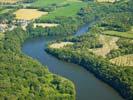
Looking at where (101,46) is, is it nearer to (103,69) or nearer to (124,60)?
(124,60)

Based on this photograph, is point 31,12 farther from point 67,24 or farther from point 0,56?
point 0,56

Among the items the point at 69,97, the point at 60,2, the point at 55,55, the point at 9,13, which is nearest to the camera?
the point at 69,97

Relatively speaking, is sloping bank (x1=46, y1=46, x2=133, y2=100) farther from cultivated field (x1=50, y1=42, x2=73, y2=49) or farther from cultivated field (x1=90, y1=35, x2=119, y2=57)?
cultivated field (x1=90, y1=35, x2=119, y2=57)

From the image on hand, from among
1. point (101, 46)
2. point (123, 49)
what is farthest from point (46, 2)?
point (123, 49)

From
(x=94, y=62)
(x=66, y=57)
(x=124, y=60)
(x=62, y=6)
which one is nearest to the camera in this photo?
(x=94, y=62)

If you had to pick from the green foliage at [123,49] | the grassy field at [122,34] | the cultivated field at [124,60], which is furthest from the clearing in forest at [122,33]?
the cultivated field at [124,60]

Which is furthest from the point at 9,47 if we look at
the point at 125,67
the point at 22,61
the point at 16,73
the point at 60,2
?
the point at 60,2
